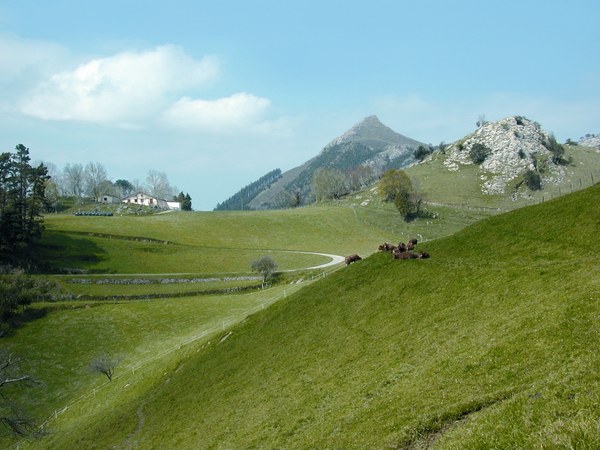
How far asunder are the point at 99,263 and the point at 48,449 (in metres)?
88.0

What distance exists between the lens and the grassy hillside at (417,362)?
15.0 metres

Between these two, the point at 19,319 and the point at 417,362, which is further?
the point at 19,319

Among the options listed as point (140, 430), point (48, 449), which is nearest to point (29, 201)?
point (48, 449)

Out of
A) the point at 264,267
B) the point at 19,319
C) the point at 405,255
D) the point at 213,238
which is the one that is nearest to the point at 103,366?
the point at 19,319

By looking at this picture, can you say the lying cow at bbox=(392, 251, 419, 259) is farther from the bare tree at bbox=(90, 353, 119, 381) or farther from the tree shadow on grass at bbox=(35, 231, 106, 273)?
the tree shadow on grass at bbox=(35, 231, 106, 273)

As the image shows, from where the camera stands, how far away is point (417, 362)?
919 inches

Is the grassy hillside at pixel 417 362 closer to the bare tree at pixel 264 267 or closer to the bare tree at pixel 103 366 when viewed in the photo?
the bare tree at pixel 103 366

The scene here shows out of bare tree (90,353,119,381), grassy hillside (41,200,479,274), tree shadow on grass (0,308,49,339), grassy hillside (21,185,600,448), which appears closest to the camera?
grassy hillside (21,185,600,448)

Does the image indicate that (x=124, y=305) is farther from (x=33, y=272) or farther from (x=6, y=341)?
(x=33, y=272)

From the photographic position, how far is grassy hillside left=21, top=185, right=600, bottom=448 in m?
15.0

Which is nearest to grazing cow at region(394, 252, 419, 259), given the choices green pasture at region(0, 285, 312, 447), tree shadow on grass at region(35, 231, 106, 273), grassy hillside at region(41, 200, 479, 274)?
green pasture at region(0, 285, 312, 447)

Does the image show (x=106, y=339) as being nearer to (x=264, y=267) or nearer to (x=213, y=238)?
(x=264, y=267)

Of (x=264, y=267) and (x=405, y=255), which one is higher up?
(x=405, y=255)

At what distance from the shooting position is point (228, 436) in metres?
27.8
